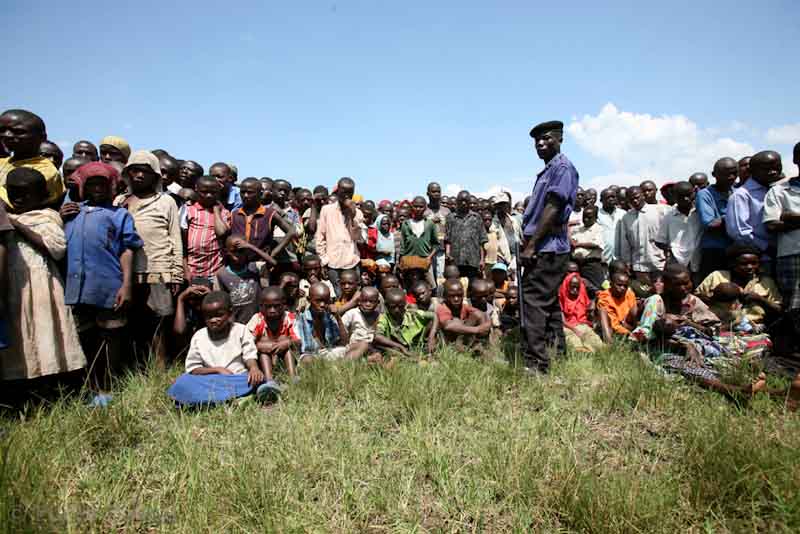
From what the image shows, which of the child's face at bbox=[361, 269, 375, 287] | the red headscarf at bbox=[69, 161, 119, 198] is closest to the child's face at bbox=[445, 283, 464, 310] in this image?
the child's face at bbox=[361, 269, 375, 287]

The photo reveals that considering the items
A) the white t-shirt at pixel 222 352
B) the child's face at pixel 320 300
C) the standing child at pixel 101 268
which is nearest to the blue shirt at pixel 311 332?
the child's face at pixel 320 300

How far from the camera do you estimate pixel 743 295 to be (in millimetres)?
4613

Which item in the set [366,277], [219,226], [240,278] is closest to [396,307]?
[240,278]

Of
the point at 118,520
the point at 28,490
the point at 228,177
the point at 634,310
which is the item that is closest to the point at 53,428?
the point at 28,490

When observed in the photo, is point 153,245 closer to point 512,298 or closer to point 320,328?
point 320,328

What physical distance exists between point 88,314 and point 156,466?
162 cm

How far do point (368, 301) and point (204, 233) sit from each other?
6.07 ft

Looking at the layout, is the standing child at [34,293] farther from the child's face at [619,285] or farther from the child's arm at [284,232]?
the child's face at [619,285]

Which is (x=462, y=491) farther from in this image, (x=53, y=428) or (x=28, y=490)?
(x=53, y=428)

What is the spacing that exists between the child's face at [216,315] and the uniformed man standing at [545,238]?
8.42 ft

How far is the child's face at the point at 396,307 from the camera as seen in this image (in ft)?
16.4

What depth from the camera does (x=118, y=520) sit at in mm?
2074

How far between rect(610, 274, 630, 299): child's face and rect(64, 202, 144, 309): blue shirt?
523 cm

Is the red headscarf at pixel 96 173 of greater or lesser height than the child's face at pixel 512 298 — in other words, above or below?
above
